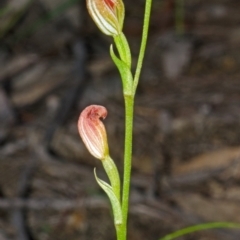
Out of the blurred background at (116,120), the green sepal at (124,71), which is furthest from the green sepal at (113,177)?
the blurred background at (116,120)

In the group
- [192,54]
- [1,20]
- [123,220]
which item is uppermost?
[123,220]

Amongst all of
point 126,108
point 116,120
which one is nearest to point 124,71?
point 126,108

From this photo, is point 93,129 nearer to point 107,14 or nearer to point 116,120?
point 107,14

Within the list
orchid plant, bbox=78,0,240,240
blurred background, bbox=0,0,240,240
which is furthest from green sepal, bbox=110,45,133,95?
blurred background, bbox=0,0,240,240

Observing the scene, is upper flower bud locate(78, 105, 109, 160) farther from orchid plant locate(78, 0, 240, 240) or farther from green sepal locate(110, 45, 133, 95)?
green sepal locate(110, 45, 133, 95)

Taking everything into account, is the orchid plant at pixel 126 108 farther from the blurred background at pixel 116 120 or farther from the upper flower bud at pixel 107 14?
the blurred background at pixel 116 120

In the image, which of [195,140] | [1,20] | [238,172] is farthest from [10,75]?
[238,172]

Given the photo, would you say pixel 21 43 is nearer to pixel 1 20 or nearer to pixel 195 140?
pixel 1 20
